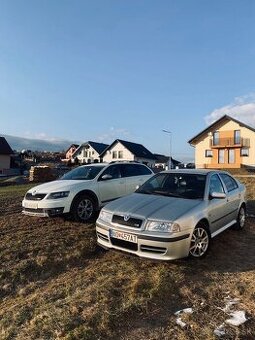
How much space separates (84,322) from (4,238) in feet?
13.5

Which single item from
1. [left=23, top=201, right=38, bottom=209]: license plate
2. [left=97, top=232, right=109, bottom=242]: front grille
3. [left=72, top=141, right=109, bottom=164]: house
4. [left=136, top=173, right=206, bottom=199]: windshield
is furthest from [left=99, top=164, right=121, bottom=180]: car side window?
[left=72, top=141, right=109, bottom=164]: house

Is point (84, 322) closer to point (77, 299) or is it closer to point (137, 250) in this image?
point (77, 299)

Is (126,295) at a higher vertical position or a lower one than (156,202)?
lower

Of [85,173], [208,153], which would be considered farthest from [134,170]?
[208,153]

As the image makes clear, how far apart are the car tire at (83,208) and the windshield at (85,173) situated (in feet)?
2.34

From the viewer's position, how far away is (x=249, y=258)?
258 inches

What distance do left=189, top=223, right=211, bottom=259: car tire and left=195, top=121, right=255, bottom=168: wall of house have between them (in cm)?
5004

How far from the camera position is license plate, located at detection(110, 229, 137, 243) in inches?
220

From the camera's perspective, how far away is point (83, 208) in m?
8.80

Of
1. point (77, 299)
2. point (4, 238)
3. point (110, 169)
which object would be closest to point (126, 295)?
point (77, 299)

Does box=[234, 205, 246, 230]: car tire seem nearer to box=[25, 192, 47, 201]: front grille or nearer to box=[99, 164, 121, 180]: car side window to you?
box=[99, 164, 121, 180]: car side window

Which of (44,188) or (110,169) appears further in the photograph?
(110,169)

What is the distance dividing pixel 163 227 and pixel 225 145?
168 ft

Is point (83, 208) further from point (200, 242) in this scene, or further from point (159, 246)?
point (159, 246)
